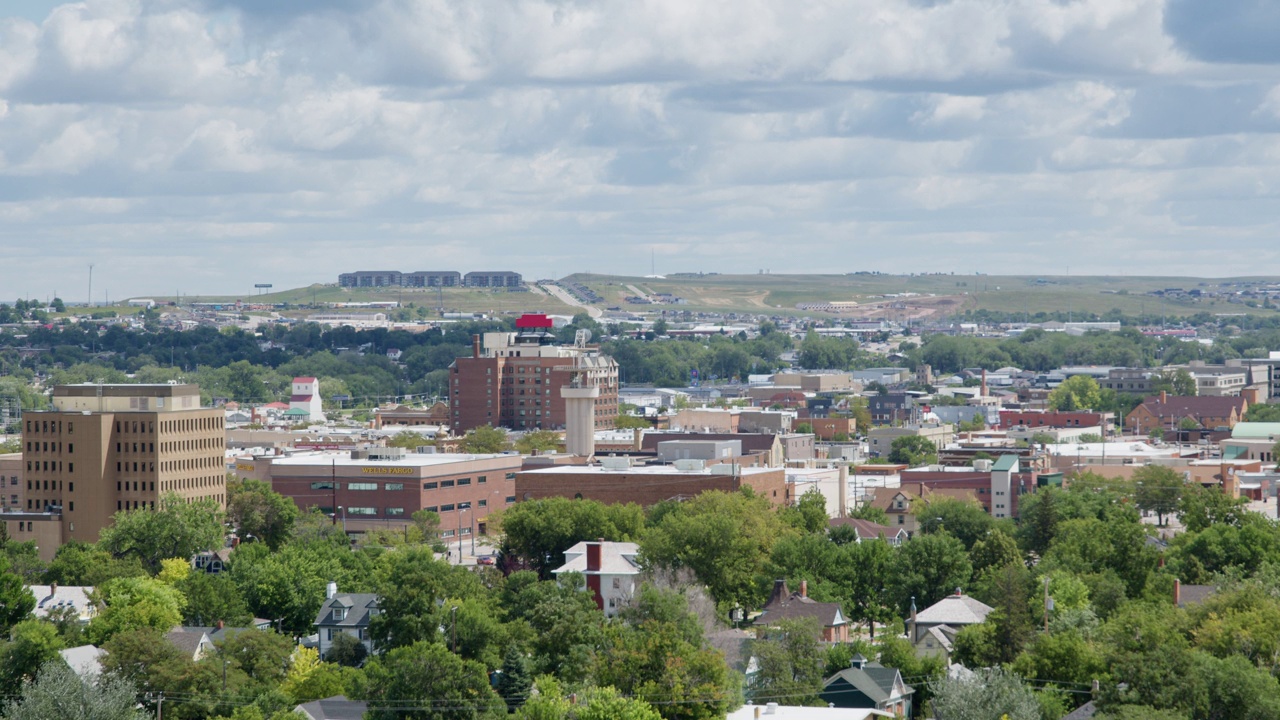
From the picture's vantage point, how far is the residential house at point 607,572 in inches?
4439

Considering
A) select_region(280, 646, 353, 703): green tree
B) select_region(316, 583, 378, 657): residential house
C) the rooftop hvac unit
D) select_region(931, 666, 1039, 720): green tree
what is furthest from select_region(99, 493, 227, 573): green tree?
select_region(931, 666, 1039, 720): green tree

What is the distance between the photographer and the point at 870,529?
141625 mm

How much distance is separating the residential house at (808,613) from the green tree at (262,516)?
41193 millimetres

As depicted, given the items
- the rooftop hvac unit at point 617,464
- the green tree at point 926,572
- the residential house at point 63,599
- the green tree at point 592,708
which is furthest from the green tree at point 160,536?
the green tree at point 592,708

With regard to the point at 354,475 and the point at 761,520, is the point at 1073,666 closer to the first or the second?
→ the point at 761,520

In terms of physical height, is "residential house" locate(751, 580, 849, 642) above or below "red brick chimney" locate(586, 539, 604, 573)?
below

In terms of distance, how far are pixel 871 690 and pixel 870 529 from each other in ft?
195

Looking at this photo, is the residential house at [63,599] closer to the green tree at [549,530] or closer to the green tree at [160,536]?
the green tree at [160,536]

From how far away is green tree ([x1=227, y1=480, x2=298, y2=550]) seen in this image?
139 metres

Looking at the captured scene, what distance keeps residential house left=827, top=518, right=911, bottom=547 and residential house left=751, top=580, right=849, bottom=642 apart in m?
28.5

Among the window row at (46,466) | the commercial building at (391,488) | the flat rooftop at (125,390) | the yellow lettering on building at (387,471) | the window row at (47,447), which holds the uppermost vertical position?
the flat rooftop at (125,390)

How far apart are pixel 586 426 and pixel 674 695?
118m

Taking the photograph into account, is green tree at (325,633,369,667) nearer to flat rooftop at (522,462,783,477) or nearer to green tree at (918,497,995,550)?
green tree at (918,497,995,550)

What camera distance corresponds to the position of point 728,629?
10400 centimetres
